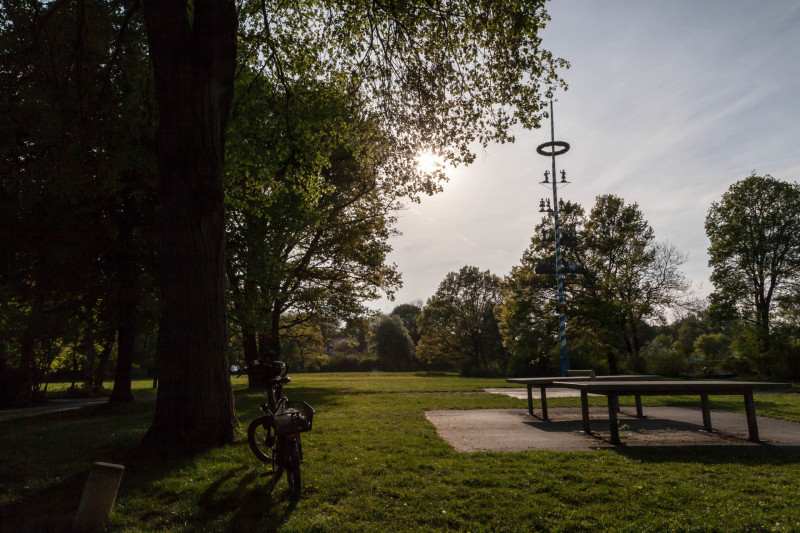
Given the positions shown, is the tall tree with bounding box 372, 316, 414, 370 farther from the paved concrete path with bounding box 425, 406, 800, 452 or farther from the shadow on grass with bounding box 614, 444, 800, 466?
the shadow on grass with bounding box 614, 444, 800, 466

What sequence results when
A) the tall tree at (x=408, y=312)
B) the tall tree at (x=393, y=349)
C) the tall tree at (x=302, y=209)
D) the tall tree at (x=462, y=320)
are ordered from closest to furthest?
the tall tree at (x=302, y=209) < the tall tree at (x=462, y=320) < the tall tree at (x=393, y=349) < the tall tree at (x=408, y=312)

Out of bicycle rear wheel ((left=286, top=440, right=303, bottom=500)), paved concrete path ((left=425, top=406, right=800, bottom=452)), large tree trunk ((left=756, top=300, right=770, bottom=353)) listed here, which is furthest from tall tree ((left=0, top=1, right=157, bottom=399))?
large tree trunk ((left=756, top=300, right=770, bottom=353))

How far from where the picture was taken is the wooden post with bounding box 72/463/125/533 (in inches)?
144

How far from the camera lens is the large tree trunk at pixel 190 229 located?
6348mm

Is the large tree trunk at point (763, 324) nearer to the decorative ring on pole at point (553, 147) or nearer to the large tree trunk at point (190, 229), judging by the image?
the decorative ring on pole at point (553, 147)

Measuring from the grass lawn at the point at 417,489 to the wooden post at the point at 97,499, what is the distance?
0.64 feet

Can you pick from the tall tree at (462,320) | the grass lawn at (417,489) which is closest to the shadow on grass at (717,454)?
the grass lawn at (417,489)

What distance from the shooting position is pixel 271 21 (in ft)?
38.2

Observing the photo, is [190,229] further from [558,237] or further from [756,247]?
[756,247]

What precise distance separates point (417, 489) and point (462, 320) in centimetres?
5170

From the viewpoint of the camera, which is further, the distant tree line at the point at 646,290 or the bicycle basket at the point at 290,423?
the distant tree line at the point at 646,290

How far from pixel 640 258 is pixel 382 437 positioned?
30.9 meters

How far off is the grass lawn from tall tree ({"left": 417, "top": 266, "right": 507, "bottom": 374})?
48957 mm

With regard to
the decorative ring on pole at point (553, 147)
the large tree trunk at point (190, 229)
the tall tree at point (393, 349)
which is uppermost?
the decorative ring on pole at point (553, 147)
